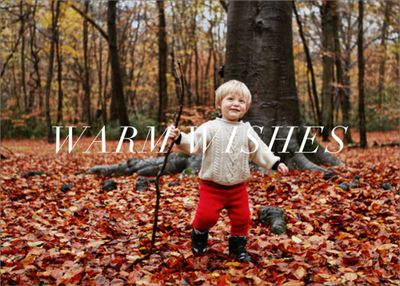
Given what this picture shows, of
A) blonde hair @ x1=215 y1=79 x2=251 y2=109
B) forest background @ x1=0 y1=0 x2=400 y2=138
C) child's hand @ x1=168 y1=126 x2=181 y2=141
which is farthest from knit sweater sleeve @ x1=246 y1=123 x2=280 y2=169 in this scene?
forest background @ x1=0 y1=0 x2=400 y2=138

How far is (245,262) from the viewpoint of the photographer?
134 inches

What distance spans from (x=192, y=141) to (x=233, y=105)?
44 cm

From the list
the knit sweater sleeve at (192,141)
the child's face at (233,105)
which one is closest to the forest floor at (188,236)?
the knit sweater sleeve at (192,141)

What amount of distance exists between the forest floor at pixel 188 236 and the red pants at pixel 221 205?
0.29m

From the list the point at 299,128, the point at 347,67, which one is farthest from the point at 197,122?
the point at 347,67

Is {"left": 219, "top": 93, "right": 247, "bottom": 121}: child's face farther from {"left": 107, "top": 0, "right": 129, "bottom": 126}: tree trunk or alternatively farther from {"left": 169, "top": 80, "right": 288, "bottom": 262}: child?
{"left": 107, "top": 0, "right": 129, "bottom": 126}: tree trunk

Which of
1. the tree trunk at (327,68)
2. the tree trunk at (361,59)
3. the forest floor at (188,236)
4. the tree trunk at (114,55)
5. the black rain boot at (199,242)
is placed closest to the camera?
the forest floor at (188,236)

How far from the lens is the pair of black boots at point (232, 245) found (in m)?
3.47

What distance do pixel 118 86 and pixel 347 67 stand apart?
1444 cm

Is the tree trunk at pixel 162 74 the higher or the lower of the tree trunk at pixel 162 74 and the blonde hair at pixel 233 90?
the higher

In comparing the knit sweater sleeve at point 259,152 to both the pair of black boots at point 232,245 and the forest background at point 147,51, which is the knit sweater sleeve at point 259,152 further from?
the forest background at point 147,51

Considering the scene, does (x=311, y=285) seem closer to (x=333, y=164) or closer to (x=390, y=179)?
(x=390, y=179)

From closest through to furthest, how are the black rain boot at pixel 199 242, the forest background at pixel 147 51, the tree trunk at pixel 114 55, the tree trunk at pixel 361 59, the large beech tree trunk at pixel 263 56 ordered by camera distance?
→ 1. the black rain boot at pixel 199 242
2. the large beech tree trunk at pixel 263 56
3. the tree trunk at pixel 361 59
4. the tree trunk at pixel 114 55
5. the forest background at pixel 147 51

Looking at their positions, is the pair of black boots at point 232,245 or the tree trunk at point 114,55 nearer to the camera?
the pair of black boots at point 232,245
